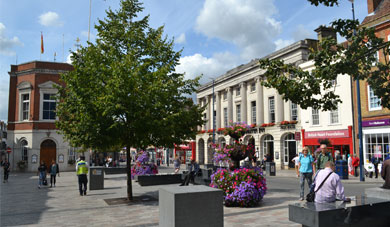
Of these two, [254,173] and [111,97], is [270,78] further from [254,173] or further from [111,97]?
[111,97]

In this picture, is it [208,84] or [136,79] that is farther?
[208,84]

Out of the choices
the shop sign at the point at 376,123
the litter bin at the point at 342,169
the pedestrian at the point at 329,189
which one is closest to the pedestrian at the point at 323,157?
the pedestrian at the point at 329,189

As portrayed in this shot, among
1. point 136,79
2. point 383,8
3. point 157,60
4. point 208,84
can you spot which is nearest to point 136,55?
point 157,60

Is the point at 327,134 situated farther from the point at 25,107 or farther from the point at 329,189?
the point at 25,107

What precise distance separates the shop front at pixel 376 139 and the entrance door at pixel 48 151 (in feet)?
93.5

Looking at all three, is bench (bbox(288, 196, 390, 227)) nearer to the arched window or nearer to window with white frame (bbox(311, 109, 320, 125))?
window with white frame (bbox(311, 109, 320, 125))

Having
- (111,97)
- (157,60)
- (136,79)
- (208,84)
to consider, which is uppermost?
(208,84)

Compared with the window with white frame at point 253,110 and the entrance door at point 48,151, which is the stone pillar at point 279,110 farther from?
the entrance door at point 48,151

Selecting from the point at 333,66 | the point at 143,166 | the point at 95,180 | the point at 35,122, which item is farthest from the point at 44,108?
the point at 333,66

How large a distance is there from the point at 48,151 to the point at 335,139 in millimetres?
27705

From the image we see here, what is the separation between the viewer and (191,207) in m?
5.55

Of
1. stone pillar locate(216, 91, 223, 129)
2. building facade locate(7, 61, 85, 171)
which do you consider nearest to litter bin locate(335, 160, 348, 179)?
building facade locate(7, 61, 85, 171)

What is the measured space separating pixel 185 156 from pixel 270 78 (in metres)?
51.6

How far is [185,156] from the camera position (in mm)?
59125
